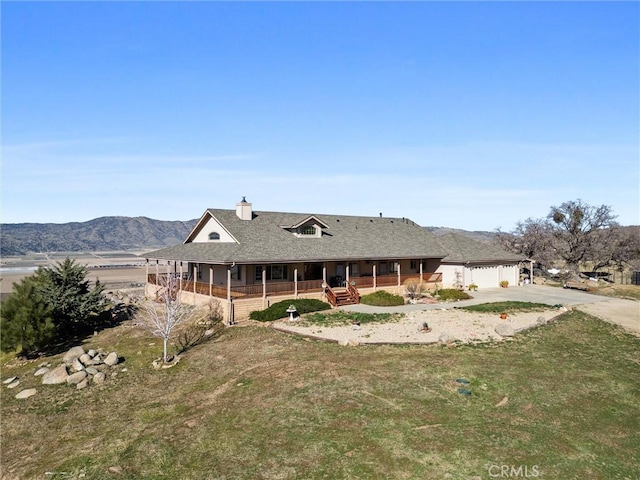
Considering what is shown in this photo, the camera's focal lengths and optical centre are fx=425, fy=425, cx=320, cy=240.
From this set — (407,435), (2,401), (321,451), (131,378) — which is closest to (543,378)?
(407,435)

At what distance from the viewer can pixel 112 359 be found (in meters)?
20.9

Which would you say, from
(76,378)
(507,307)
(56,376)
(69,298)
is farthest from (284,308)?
(507,307)

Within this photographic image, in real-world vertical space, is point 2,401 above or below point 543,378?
below

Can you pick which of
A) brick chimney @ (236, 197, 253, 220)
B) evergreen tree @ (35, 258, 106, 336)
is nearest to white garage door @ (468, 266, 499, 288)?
brick chimney @ (236, 197, 253, 220)

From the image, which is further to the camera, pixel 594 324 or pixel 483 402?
pixel 594 324

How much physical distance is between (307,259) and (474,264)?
17.3 meters

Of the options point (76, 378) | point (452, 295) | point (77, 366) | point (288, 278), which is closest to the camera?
point (76, 378)

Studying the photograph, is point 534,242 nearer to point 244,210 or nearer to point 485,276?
point 485,276

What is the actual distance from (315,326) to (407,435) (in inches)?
504

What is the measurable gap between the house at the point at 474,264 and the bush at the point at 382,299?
9047 millimetres

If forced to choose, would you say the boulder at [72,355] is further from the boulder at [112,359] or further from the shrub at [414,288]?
the shrub at [414,288]

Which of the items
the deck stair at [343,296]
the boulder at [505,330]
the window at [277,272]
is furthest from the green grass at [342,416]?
the window at [277,272]

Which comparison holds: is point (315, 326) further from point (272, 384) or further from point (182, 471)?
point (182, 471)

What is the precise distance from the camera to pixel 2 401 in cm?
1717
